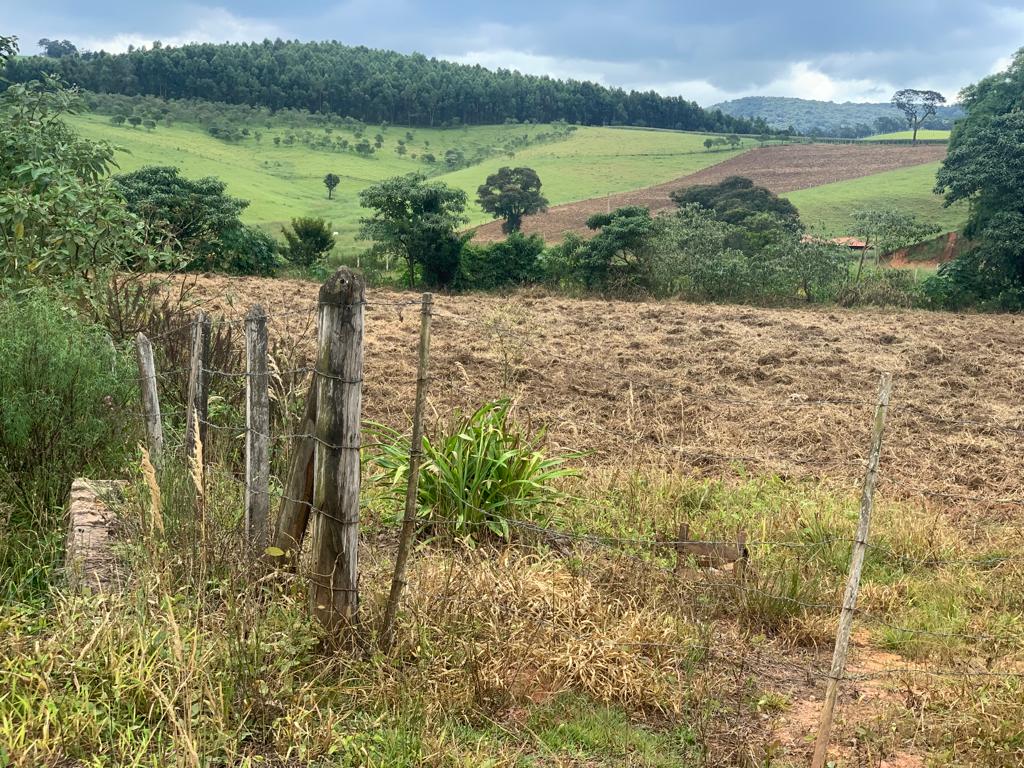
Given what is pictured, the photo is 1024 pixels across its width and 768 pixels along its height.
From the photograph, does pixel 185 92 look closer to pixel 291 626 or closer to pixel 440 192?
pixel 440 192

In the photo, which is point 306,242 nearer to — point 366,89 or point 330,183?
point 330,183

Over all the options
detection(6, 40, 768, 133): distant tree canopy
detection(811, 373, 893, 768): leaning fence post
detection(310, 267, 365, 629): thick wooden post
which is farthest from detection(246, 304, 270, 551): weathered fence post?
detection(6, 40, 768, 133): distant tree canopy

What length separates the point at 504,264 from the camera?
81.3ft

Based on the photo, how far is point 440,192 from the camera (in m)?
25.0

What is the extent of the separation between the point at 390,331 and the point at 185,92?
7876cm

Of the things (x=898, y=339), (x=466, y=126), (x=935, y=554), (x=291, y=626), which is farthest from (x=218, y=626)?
(x=466, y=126)

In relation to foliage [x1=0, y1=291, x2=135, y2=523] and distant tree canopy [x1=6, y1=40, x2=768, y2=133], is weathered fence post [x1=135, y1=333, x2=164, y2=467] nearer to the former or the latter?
foliage [x1=0, y1=291, x2=135, y2=523]

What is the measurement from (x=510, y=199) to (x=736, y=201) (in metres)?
12.4

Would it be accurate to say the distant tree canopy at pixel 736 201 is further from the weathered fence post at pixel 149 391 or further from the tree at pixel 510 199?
the weathered fence post at pixel 149 391

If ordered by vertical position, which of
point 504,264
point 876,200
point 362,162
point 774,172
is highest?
point 774,172

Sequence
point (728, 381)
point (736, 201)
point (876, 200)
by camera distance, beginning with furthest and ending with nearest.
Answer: point (876, 200), point (736, 201), point (728, 381)

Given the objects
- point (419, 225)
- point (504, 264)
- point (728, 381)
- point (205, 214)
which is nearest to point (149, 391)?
point (728, 381)

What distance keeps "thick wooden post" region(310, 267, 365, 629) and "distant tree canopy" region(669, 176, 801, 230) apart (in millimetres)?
35919

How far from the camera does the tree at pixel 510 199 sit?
4762 cm
